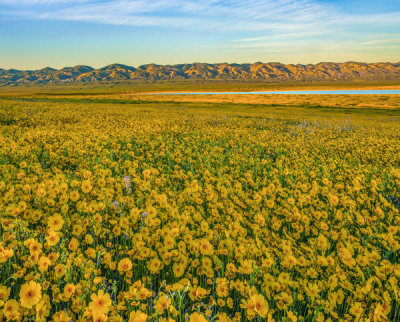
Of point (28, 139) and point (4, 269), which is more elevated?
point (28, 139)

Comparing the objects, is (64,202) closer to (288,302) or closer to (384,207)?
(288,302)

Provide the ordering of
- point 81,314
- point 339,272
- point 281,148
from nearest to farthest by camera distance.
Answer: point 81,314, point 339,272, point 281,148

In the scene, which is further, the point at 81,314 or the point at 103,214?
the point at 103,214

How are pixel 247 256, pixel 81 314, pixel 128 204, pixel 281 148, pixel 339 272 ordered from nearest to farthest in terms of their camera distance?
pixel 81 314
pixel 339 272
pixel 247 256
pixel 128 204
pixel 281 148

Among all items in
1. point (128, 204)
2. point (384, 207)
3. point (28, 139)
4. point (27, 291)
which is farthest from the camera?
point (28, 139)

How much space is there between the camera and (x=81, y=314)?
223 centimetres

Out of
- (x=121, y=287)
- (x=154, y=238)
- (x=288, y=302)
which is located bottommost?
(x=121, y=287)

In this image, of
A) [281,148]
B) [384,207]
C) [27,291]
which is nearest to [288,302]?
[27,291]

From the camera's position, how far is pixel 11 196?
3994mm

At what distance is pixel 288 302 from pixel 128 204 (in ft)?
9.25

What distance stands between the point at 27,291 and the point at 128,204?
2374 millimetres

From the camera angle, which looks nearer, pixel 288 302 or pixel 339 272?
pixel 288 302

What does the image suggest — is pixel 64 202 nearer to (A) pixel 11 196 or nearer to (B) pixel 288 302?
(A) pixel 11 196

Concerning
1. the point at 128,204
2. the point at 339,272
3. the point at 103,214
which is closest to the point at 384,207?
the point at 339,272
